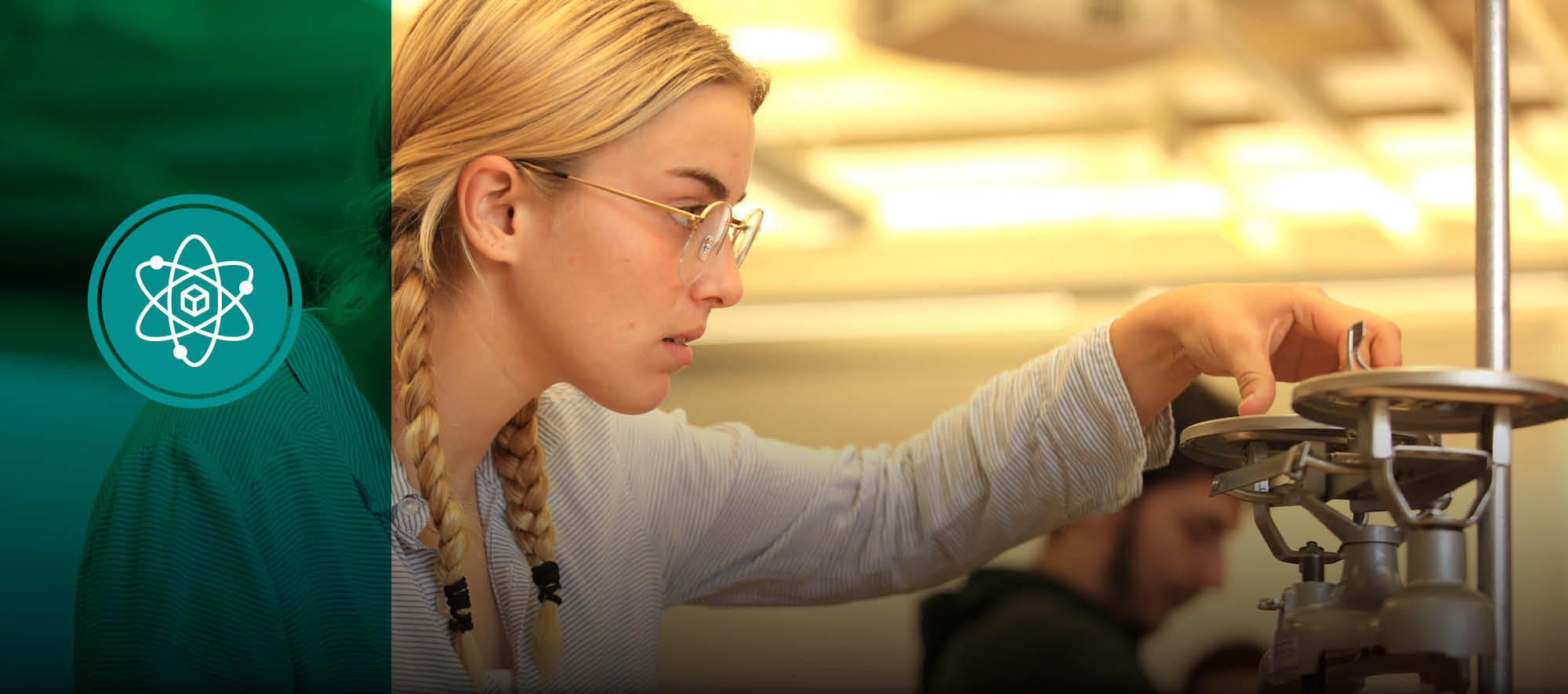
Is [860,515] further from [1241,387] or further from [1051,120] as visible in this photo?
[1051,120]

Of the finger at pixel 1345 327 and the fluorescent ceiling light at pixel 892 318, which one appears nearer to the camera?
the finger at pixel 1345 327

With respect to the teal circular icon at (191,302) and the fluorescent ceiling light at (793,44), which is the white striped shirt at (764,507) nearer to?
the teal circular icon at (191,302)

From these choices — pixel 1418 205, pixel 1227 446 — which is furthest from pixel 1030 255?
pixel 1227 446

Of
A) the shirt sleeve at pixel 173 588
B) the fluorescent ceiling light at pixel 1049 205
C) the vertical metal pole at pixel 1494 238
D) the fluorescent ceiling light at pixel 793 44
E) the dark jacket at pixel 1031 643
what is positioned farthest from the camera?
the fluorescent ceiling light at pixel 1049 205

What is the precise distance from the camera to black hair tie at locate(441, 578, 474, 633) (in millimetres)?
1062

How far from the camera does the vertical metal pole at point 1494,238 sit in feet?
2.48

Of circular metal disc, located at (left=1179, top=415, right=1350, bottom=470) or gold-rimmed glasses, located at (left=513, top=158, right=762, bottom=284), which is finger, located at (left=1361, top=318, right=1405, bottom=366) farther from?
gold-rimmed glasses, located at (left=513, top=158, right=762, bottom=284)

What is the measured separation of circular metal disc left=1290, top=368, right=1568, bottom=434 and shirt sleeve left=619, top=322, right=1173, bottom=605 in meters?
0.46

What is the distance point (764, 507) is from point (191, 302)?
1.76ft

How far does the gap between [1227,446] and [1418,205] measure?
4.23m

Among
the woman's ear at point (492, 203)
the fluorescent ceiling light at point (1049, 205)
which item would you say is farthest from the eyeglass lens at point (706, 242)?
the fluorescent ceiling light at point (1049, 205)

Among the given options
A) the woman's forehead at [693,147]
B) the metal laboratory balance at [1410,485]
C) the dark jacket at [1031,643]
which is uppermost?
the woman's forehead at [693,147]

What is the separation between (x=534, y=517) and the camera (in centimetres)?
118

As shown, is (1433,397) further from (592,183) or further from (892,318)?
(892,318)
